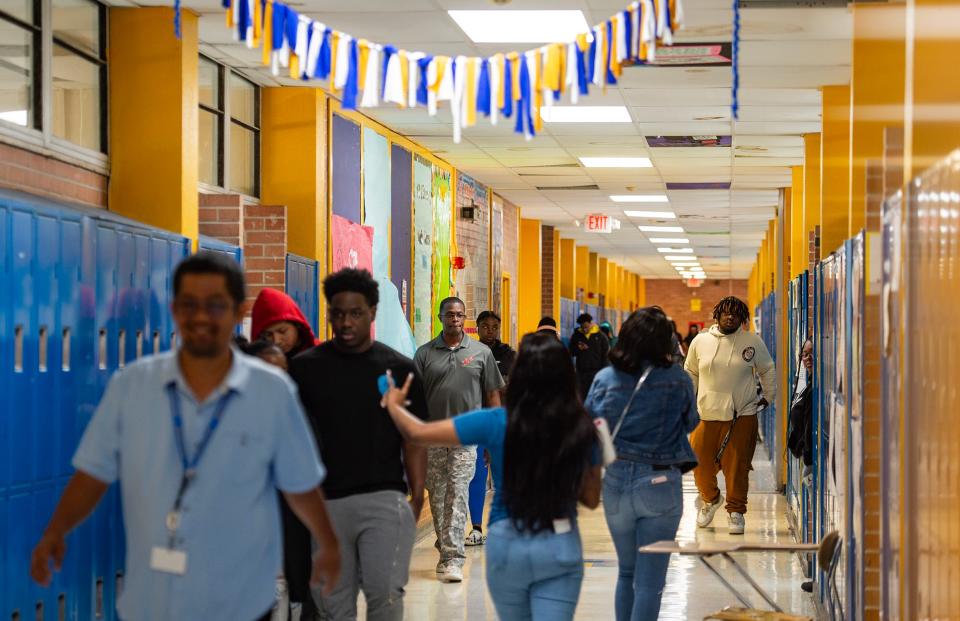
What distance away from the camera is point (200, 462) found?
2.99m

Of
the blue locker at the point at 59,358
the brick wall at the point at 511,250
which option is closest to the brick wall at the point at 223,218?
the blue locker at the point at 59,358

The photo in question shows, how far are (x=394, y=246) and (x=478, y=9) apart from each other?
4.44 metres

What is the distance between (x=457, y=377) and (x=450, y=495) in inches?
27.3

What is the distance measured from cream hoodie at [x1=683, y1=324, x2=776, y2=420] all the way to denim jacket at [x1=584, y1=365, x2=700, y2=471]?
4.14m

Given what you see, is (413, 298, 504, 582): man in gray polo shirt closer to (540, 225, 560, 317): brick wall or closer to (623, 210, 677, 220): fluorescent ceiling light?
(623, 210, 677, 220): fluorescent ceiling light

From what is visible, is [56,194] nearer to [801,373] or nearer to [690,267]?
[801,373]

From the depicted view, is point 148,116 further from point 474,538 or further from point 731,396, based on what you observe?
point 731,396

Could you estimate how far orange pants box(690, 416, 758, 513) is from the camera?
30.2 feet

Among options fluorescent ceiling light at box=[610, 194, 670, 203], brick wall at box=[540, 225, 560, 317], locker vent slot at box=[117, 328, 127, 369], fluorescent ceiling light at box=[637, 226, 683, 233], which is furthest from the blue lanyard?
brick wall at box=[540, 225, 560, 317]

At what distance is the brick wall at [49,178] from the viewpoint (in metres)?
5.71

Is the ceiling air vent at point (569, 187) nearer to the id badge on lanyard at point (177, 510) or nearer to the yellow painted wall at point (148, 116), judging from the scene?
the yellow painted wall at point (148, 116)

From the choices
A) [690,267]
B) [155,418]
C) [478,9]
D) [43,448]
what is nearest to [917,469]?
[155,418]

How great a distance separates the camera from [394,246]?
11117mm

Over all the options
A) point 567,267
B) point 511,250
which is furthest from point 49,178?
point 567,267
